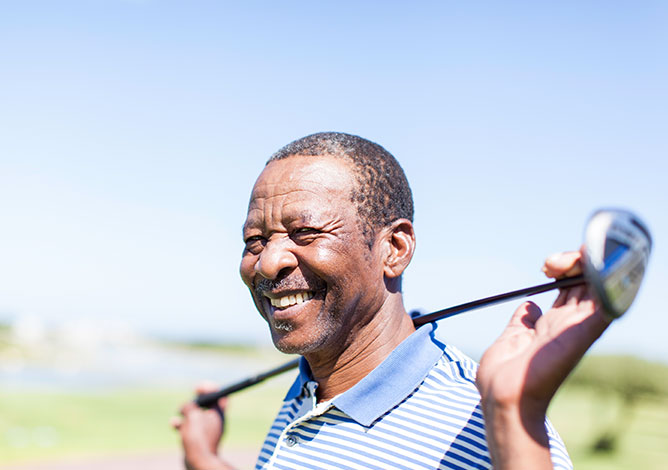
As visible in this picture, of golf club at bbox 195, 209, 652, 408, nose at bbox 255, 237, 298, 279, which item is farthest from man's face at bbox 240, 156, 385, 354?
golf club at bbox 195, 209, 652, 408

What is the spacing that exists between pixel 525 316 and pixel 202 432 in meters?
2.38

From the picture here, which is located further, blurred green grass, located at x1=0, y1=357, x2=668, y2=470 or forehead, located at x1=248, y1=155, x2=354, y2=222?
blurred green grass, located at x1=0, y1=357, x2=668, y2=470

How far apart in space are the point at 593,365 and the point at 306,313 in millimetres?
15022

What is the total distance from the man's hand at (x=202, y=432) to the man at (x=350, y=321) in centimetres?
98

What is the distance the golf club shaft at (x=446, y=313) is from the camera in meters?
1.46

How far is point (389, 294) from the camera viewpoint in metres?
2.27

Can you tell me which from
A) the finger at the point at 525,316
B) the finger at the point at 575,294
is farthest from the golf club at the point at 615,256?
the finger at the point at 525,316

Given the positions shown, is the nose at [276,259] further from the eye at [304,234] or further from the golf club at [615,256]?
the golf club at [615,256]

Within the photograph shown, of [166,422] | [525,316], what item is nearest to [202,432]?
[525,316]

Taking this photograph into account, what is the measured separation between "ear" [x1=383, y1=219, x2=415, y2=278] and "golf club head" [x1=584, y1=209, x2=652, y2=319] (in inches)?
40.6

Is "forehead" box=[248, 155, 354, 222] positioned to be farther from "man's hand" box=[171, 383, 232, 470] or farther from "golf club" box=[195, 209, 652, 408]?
"man's hand" box=[171, 383, 232, 470]

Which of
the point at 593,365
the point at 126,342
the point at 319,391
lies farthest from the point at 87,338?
the point at 319,391

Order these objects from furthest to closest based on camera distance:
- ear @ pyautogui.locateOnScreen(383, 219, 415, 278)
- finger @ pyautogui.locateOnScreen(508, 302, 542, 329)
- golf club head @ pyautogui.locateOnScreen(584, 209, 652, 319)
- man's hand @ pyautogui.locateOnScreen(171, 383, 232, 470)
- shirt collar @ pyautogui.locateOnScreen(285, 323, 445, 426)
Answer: man's hand @ pyautogui.locateOnScreen(171, 383, 232, 470) < ear @ pyautogui.locateOnScreen(383, 219, 415, 278) < shirt collar @ pyautogui.locateOnScreen(285, 323, 445, 426) < finger @ pyautogui.locateOnScreen(508, 302, 542, 329) < golf club head @ pyautogui.locateOnScreen(584, 209, 652, 319)

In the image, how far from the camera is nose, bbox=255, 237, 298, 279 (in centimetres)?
213
